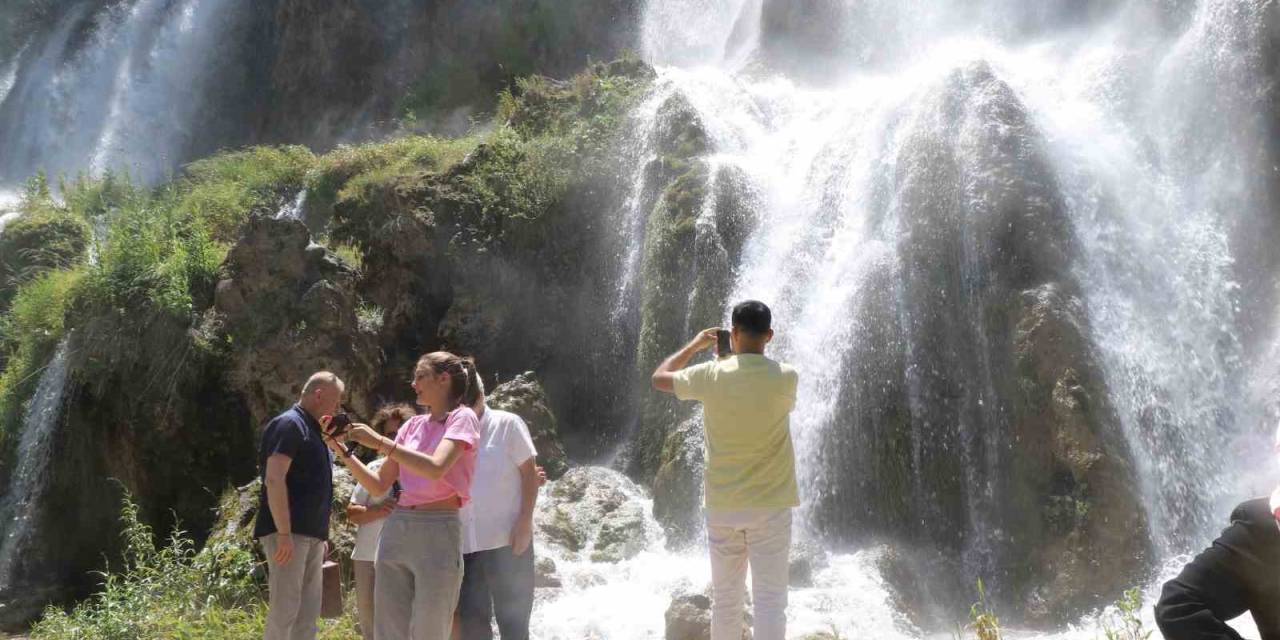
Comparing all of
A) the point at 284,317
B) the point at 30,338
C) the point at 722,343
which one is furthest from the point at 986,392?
the point at 30,338

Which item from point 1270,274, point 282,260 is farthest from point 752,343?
point 282,260

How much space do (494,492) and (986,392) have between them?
233 inches

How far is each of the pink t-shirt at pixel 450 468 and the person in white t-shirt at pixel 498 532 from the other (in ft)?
0.98

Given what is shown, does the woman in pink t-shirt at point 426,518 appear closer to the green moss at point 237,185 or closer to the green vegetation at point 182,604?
the green vegetation at point 182,604

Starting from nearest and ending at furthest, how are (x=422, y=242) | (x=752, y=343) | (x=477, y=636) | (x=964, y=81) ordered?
(x=752, y=343)
(x=477, y=636)
(x=964, y=81)
(x=422, y=242)

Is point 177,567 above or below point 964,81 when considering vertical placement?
below

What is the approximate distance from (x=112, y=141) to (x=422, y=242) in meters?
16.4

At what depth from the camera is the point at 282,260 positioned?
11.8 m

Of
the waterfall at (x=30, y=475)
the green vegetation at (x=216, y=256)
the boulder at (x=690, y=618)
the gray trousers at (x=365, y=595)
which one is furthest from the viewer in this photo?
the waterfall at (x=30, y=475)

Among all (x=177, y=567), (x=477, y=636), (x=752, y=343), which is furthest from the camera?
(x=177, y=567)

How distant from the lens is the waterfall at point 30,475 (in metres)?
12.5

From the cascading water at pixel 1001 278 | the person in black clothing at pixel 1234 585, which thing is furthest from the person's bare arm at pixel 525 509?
A: the cascading water at pixel 1001 278

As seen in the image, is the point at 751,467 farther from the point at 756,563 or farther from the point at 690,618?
the point at 690,618

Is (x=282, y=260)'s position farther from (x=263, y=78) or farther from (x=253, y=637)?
(x=263, y=78)
